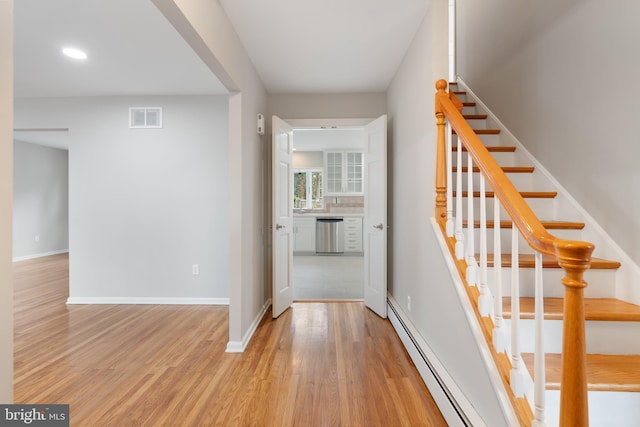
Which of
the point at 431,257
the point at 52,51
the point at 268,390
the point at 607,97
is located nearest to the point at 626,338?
the point at 431,257

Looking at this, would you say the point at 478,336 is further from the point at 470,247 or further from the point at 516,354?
the point at 470,247

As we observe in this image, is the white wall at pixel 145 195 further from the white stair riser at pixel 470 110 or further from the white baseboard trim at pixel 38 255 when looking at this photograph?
the white baseboard trim at pixel 38 255

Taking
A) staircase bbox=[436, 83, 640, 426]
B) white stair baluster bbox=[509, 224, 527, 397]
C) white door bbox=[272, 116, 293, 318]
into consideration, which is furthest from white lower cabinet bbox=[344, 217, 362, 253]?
white stair baluster bbox=[509, 224, 527, 397]

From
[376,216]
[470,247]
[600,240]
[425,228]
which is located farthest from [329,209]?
[470,247]

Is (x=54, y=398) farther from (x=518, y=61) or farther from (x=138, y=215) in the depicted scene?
(x=518, y=61)

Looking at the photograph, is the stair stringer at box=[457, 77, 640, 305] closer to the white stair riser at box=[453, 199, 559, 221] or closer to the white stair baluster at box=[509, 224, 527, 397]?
the white stair riser at box=[453, 199, 559, 221]

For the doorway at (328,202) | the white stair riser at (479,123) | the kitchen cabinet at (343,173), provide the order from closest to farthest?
1. the white stair riser at (479,123)
2. the doorway at (328,202)
3. the kitchen cabinet at (343,173)

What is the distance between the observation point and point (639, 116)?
152 cm

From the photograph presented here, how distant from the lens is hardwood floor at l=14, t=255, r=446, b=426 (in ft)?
5.61

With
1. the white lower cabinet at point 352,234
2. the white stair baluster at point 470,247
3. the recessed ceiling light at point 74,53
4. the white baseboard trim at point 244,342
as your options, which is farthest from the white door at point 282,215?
the white lower cabinet at point 352,234

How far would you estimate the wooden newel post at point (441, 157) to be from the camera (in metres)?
1.85

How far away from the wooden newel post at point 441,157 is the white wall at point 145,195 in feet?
8.34

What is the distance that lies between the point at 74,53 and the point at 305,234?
532cm

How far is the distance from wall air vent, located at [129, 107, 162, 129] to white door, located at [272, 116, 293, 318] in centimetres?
152
